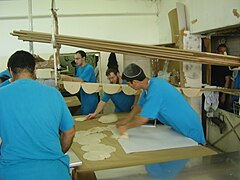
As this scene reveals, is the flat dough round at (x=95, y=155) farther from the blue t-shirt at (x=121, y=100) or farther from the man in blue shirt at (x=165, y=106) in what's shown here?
the blue t-shirt at (x=121, y=100)

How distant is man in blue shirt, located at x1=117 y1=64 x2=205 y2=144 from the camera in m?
1.93

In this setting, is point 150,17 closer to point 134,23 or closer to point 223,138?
point 134,23

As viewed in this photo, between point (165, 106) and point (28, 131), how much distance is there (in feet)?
3.58

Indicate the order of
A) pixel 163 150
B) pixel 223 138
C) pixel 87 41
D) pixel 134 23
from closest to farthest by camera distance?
pixel 163 150 < pixel 87 41 < pixel 223 138 < pixel 134 23

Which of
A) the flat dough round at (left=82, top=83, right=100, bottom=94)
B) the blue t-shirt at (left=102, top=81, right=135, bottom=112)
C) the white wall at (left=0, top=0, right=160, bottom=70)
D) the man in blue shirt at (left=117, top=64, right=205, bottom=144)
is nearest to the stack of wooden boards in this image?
the man in blue shirt at (left=117, top=64, right=205, bottom=144)

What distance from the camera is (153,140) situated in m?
2.02

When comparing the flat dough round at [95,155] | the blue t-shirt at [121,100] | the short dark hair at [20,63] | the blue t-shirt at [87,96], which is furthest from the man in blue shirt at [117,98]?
the short dark hair at [20,63]

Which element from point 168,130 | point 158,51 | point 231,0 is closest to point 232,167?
point 168,130

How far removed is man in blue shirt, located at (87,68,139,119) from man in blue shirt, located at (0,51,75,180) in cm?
162

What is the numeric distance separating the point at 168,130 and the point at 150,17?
2.97 meters

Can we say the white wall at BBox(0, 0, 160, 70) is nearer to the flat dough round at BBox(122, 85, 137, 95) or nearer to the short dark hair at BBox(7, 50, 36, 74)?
the flat dough round at BBox(122, 85, 137, 95)

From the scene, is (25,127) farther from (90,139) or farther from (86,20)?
(86,20)

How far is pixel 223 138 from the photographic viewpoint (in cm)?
334

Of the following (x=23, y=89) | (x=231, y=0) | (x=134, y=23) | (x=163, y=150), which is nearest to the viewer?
(x=23, y=89)
